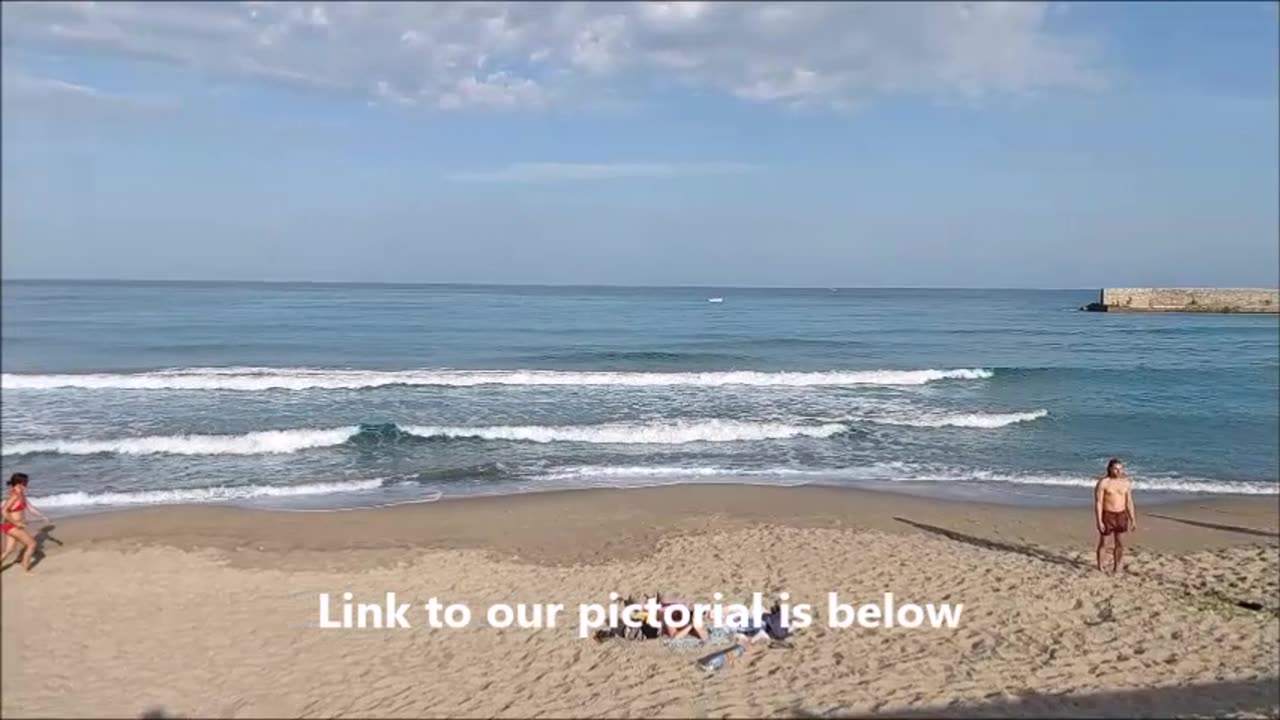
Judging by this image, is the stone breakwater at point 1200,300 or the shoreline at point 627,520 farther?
the stone breakwater at point 1200,300

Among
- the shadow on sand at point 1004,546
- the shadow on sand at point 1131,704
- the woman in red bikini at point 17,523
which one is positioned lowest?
the shadow on sand at point 1004,546

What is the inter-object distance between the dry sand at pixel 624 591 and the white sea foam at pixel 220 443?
3727 mm

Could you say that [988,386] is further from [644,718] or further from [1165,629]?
[644,718]

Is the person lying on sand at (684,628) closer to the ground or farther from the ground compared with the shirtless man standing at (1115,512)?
closer to the ground

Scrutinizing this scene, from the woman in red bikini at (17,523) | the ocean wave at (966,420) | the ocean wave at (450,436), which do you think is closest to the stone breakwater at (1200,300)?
the ocean wave at (966,420)

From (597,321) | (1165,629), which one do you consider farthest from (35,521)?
(597,321)

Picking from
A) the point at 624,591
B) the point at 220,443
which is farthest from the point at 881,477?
the point at 220,443

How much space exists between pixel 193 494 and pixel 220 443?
3.40 m

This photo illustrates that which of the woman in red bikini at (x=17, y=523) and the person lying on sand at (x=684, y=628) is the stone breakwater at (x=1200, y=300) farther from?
the woman in red bikini at (x=17, y=523)

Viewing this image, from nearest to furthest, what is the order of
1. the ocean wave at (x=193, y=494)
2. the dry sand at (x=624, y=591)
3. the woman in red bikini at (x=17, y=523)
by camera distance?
the woman in red bikini at (x=17, y=523) < the dry sand at (x=624, y=591) < the ocean wave at (x=193, y=494)

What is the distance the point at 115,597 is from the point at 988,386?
24970 mm

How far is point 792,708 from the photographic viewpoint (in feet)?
19.9

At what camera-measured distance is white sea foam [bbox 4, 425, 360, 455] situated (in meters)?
14.5

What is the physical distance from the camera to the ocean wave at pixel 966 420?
A: 19.9 meters
